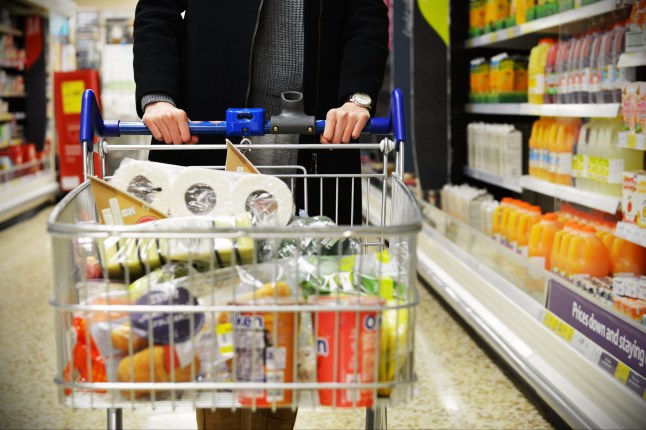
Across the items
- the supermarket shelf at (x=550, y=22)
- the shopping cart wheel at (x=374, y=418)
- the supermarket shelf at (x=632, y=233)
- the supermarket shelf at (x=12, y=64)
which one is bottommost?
the shopping cart wheel at (x=374, y=418)

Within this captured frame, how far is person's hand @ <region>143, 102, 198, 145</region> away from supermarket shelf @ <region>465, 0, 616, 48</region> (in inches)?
71.5

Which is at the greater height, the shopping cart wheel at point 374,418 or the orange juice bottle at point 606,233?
the orange juice bottle at point 606,233

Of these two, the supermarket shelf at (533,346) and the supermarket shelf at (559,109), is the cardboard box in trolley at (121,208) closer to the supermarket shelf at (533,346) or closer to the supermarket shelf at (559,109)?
the supermarket shelf at (533,346)

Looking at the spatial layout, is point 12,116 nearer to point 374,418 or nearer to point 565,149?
point 565,149

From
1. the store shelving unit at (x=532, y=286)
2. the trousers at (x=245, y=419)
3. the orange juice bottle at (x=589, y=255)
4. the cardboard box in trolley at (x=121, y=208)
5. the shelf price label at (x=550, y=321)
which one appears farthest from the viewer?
the orange juice bottle at (x=589, y=255)

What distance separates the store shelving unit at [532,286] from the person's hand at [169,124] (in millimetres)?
1416

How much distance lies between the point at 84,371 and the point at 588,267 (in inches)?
86.6

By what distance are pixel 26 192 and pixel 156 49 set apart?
6043 mm

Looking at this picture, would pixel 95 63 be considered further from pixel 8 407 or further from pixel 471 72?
pixel 8 407

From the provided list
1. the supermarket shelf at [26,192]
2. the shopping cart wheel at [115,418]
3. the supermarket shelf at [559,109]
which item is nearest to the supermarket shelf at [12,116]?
the supermarket shelf at [26,192]

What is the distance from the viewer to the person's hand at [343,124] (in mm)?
1583

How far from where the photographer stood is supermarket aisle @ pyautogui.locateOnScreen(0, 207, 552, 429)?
2654mm

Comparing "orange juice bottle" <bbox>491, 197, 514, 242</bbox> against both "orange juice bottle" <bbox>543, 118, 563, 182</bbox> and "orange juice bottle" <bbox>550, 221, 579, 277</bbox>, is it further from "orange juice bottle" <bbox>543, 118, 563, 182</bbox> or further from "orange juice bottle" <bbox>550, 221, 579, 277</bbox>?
"orange juice bottle" <bbox>550, 221, 579, 277</bbox>

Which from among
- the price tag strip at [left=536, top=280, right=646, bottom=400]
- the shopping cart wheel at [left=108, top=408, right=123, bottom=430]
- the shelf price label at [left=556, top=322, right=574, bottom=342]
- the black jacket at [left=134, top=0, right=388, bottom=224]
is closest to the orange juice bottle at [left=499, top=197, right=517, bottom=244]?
the price tag strip at [left=536, top=280, right=646, bottom=400]
